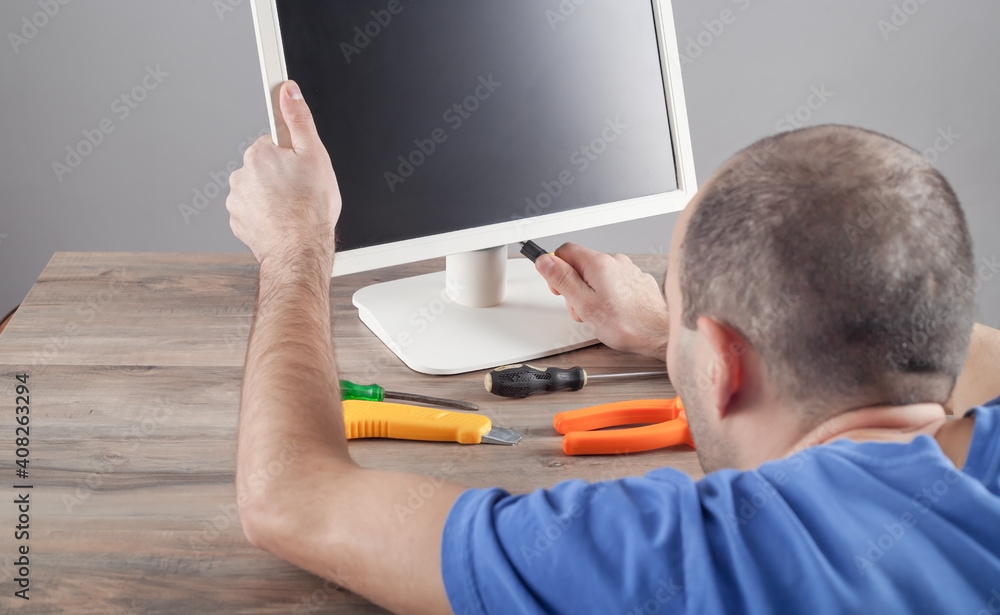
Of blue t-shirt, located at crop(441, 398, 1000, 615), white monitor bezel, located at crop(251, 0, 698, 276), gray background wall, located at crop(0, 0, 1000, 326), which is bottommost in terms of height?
blue t-shirt, located at crop(441, 398, 1000, 615)

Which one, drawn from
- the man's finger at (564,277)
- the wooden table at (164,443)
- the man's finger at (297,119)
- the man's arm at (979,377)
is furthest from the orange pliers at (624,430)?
the man's finger at (297,119)

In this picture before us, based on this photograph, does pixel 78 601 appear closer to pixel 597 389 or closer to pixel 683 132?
pixel 597 389

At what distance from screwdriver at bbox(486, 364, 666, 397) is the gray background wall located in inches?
61.2

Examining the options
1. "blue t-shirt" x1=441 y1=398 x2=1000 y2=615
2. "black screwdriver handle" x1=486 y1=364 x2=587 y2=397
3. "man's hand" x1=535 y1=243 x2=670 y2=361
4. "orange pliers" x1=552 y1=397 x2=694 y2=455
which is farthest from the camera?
"man's hand" x1=535 y1=243 x2=670 y2=361

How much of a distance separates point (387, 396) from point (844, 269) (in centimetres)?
59

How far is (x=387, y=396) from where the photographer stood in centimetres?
105

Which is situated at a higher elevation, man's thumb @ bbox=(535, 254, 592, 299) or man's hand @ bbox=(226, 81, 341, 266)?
man's hand @ bbox=(226, 81, 341, 266)

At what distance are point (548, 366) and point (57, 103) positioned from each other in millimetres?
1745

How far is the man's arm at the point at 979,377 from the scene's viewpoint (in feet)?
3.26

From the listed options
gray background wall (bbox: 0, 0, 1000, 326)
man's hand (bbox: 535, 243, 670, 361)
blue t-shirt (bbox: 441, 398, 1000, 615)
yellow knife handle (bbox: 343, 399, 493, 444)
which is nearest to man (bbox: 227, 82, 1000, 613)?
blue t-shirt (bbox: 441, 398, 1000, 615)

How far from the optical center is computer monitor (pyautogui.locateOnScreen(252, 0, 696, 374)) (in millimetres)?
1052

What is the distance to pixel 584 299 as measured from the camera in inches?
47.6

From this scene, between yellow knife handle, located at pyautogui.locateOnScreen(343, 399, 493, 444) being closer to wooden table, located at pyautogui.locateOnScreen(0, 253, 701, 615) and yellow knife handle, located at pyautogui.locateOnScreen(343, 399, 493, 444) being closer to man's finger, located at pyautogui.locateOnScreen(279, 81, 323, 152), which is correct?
wooden table, located at pyautogui.locateOnScreen(0, 253, 701, 615)

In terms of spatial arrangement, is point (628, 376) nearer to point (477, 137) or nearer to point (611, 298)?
point (611, 298)
